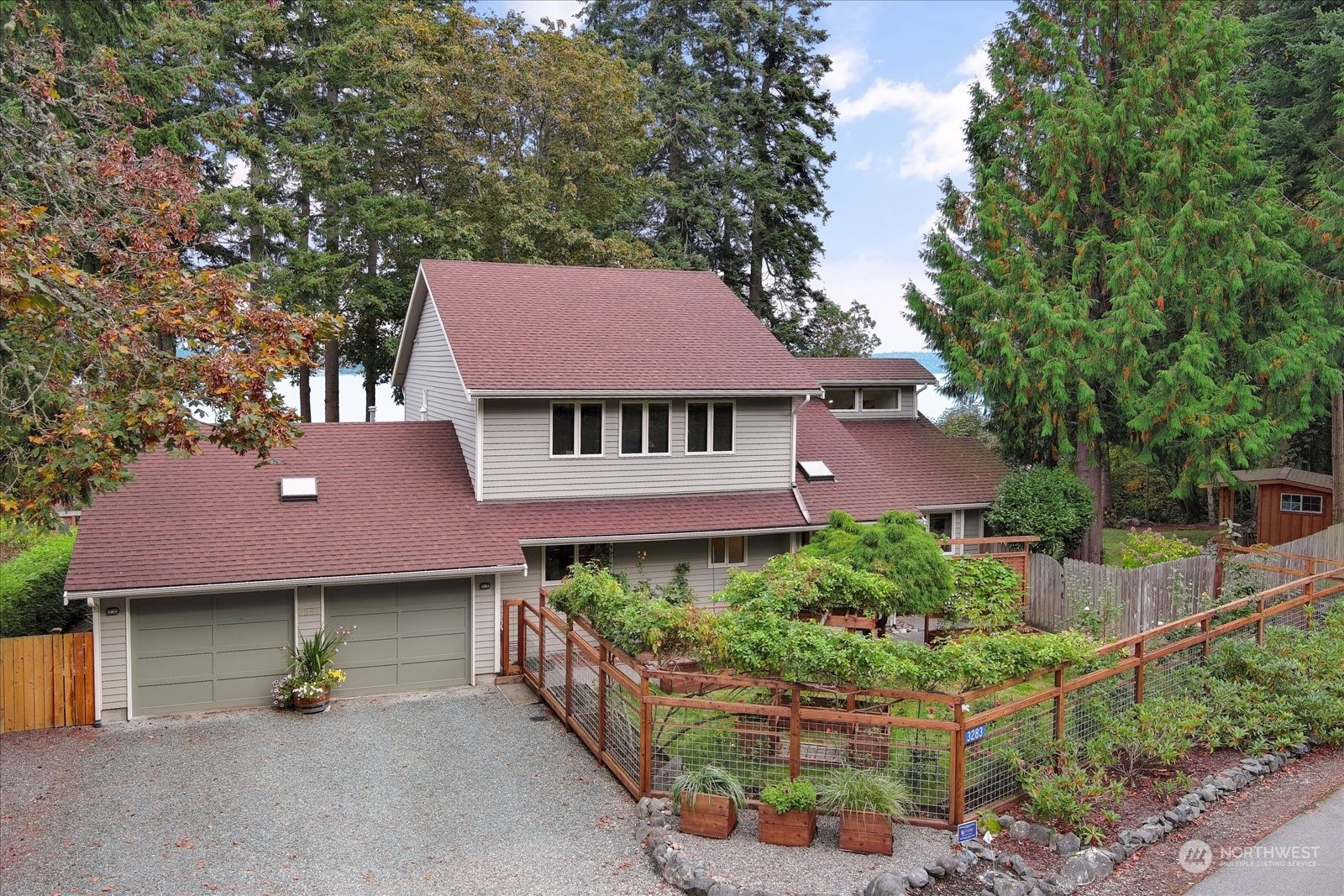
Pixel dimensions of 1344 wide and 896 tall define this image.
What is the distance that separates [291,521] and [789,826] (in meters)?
9.52

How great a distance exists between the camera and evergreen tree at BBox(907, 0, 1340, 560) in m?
20.0

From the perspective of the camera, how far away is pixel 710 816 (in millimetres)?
9062

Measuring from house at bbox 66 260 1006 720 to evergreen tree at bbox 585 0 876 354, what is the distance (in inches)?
438

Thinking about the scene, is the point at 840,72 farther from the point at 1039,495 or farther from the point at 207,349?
the point at 207,349

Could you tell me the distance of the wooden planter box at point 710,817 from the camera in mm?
9039

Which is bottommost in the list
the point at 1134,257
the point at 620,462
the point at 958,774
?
the point at 958,774

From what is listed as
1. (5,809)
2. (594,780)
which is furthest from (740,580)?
(5,809)

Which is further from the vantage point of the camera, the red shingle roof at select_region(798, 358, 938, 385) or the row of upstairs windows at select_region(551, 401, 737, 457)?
the red shingle roof at select_region(798, 358, 938, 385)

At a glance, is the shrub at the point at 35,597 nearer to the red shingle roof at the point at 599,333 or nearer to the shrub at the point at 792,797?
the red shingle roof at the point at 599,333

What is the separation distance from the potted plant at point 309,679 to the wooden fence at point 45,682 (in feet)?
8.17

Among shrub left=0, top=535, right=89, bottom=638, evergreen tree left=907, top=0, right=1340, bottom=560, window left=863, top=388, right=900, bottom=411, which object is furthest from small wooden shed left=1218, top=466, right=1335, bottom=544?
shrub left=0, top=535, right=89, bottom=638

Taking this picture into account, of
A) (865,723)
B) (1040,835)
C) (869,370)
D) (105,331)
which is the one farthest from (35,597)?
(869,370)

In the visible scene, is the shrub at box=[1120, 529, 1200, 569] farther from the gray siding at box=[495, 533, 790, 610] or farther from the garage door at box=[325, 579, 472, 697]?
the garage door at box=[325, 579, 472, 697]

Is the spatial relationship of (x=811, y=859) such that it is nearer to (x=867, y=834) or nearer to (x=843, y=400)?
(x=867, y=834)
